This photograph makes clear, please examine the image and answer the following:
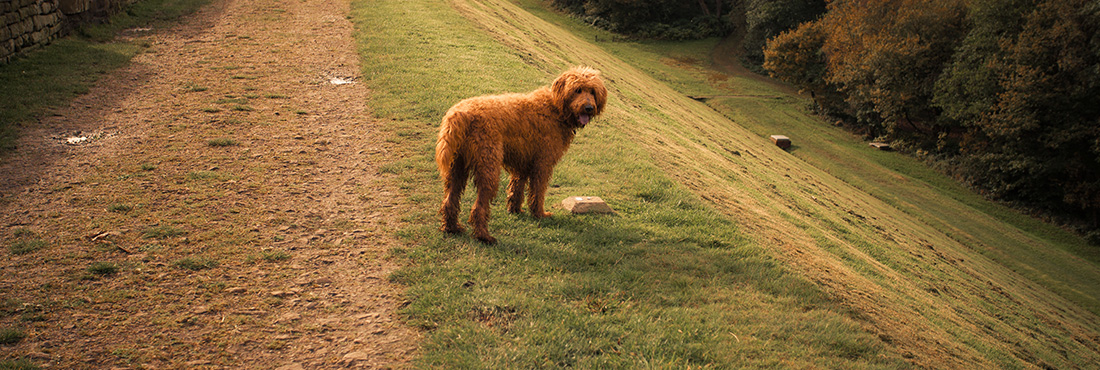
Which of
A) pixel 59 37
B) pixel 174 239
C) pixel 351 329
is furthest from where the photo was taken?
pixel 59 37

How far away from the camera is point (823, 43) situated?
38.8 metres

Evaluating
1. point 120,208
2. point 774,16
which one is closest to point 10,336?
point 120,208

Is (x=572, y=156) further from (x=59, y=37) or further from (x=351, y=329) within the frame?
(x=59, y=37)

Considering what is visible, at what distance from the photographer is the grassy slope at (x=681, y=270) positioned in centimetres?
575

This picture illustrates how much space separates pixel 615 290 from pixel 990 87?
2790cm

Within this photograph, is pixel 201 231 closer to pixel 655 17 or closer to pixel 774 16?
pixel 774 16

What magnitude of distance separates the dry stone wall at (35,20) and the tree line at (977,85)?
34649 mm

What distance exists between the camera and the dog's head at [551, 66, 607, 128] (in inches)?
294

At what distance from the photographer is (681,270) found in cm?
718

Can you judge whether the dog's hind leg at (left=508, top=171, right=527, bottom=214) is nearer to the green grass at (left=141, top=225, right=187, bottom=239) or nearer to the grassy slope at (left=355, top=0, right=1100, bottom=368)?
the grassy slope at (left=355, top=0, right=1100, bottom=368)

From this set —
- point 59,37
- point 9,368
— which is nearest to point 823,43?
point 59,37

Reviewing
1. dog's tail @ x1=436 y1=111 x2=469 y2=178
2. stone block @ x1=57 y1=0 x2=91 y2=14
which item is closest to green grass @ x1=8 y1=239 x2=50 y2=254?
dog's tail @ x1=436 y1=111 x2=469 y2=178

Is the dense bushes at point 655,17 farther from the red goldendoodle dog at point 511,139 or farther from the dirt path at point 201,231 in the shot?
the red goldendoodle dog at point 511,139

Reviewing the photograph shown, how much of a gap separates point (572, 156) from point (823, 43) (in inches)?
1362
